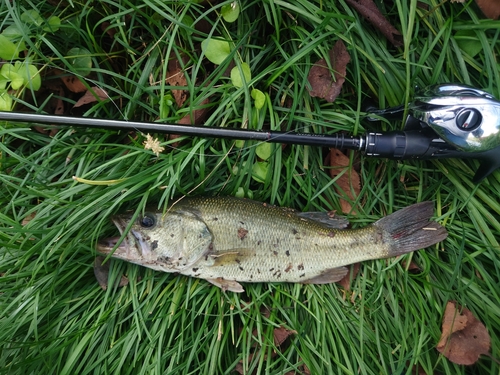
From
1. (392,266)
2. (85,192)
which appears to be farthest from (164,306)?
(392,266)

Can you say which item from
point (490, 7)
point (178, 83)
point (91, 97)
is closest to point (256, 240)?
point (178, 83)

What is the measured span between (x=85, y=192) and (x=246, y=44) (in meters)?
1.51

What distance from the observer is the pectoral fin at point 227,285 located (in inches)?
102

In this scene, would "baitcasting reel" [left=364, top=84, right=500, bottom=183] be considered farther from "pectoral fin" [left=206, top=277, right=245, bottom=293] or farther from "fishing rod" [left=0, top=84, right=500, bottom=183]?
"pectoral fin" [left=206, top=277, right=245, bottom=293]

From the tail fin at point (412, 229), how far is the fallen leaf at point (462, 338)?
491 millimetres

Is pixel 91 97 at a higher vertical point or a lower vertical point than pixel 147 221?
higher

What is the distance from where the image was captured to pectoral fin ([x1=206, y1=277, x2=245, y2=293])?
2580 millimetres

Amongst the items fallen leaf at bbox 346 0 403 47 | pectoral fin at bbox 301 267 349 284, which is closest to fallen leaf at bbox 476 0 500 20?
fallen leaf at bbox 346 0 403 47

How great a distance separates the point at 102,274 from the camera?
2.58m

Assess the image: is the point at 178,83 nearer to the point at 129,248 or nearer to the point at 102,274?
the point at 129,248

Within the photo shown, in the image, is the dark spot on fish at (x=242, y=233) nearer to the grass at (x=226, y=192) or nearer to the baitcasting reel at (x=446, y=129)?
the grass at (x=226, y=192)

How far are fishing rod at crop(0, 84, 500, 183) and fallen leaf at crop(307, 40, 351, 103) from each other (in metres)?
0.36

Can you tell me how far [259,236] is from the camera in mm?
2521

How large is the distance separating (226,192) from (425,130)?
1.38 meters
